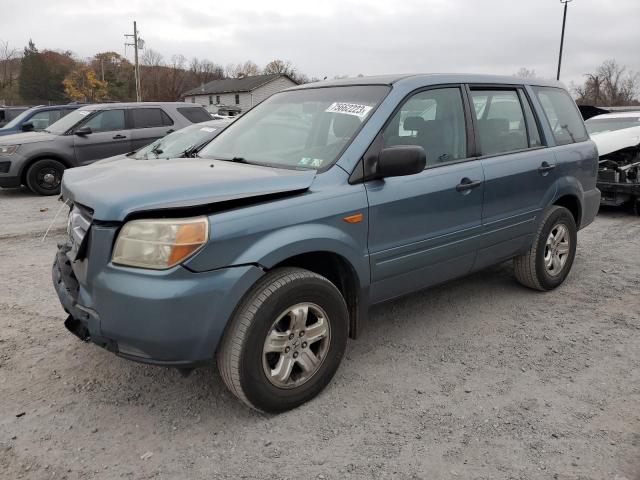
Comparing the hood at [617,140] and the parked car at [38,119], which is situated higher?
the parked car at [38,119]

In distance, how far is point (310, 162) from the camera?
3.18m

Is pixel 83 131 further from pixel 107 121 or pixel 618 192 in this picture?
pixel 618 192

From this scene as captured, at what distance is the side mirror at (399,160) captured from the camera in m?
2.98

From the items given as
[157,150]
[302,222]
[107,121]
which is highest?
[107,121]

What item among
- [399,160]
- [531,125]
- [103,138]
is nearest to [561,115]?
[531,125]

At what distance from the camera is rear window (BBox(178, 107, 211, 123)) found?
11133mm

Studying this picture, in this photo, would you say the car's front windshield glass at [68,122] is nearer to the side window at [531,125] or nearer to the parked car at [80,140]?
the parked car at [80,140]

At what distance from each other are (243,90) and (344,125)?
2413 inches

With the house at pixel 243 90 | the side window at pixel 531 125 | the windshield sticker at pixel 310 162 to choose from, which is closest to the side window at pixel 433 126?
the windshield sticker at pixel 310 162

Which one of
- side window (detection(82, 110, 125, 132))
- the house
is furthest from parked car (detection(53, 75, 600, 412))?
the house

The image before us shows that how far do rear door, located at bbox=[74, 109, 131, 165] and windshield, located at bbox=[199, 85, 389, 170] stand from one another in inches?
284

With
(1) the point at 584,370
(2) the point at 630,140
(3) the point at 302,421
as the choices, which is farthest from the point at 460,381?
(2) the point at 630,140

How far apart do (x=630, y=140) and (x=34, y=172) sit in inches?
416

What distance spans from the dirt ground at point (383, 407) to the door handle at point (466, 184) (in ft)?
3.55
